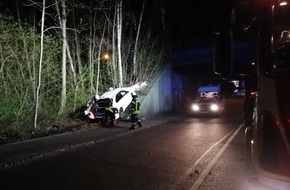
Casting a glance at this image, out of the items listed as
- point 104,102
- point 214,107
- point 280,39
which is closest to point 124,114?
point 104,102

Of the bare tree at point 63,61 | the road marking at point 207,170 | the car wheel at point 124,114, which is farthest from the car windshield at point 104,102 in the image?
the road marking at point 207,170

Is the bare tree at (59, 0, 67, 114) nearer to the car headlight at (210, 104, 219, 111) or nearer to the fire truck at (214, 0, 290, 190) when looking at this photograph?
the car headlight at (210, 104, 219, 111)

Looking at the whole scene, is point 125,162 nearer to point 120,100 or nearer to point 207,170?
point 207,170

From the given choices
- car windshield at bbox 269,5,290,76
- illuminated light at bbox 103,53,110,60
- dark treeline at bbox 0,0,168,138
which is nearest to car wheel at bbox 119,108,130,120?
dark treeline at bbox 0,0,168,138

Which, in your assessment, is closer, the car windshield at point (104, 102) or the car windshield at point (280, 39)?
the car windshield at point (280, 39)

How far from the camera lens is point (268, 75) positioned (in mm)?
3965

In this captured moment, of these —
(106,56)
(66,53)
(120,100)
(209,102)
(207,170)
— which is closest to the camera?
(207,170)

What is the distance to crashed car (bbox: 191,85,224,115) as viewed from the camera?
2847 centimetres

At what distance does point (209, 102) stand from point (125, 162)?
755 inches

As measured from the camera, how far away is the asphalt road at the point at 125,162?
7926 millimetres

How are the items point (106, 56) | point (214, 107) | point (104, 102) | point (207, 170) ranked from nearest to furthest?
point (207, 170), point (104, 102), point (106, 56), point (214, 107)

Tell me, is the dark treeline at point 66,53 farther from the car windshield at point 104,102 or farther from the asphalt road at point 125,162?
the asphalt road at point 125,162

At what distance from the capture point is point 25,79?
1809 cm

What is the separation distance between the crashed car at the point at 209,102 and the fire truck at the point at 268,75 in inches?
948
